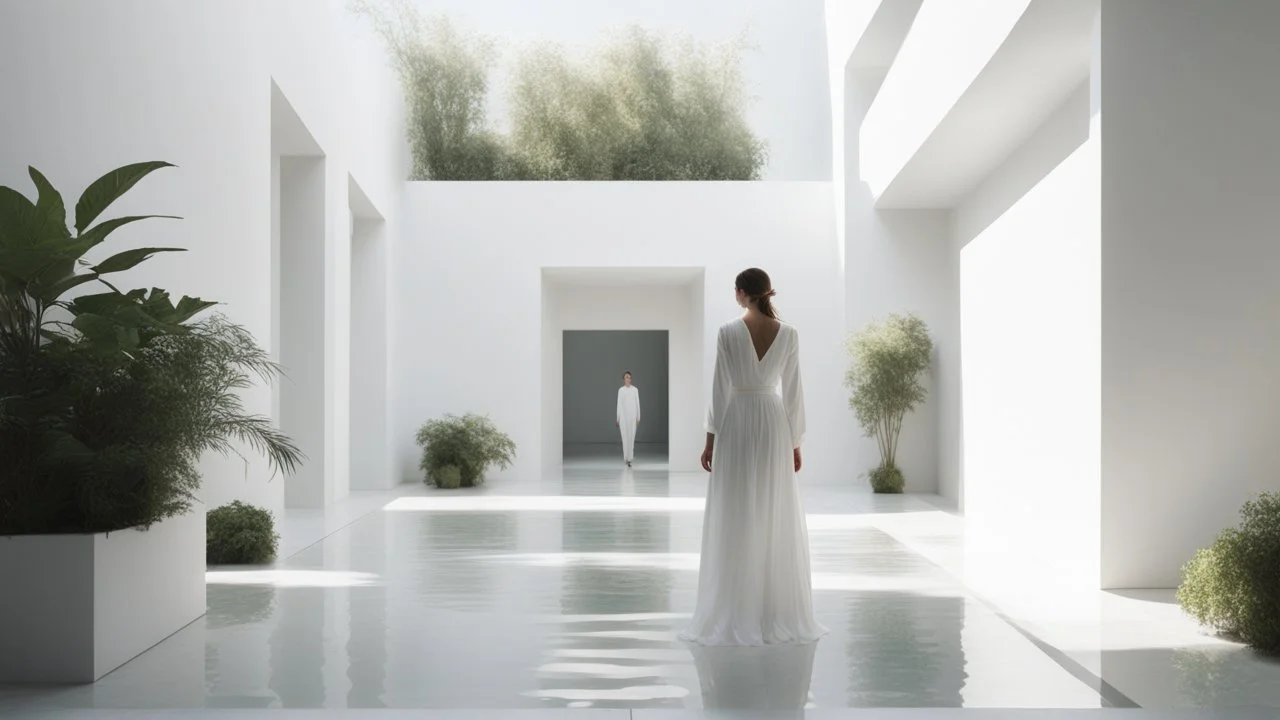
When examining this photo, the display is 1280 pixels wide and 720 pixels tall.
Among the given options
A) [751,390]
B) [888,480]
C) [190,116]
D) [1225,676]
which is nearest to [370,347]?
[888,480]

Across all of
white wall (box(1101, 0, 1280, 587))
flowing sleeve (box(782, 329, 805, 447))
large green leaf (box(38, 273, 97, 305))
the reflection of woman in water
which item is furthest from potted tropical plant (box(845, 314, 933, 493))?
large green leaf (box(38, 273, 97, 305))

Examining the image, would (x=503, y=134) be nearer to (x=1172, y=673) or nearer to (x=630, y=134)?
(x=630, y=134)

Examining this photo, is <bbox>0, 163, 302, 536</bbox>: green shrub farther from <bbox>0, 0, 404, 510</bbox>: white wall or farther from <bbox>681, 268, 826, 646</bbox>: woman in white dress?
<bbox>681, 268, 826, 646</bbox>: woman in white dress

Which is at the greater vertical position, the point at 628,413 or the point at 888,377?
the point at 888,377

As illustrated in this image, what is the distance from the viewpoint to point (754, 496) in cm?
559

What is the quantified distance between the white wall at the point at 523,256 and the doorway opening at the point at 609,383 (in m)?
11.8

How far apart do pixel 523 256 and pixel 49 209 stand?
12030mm

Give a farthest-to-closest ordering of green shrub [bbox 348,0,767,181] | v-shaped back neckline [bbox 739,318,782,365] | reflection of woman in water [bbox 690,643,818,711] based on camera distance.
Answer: green shrub [bbox 348,0,767,181] < v-shaped back neckline [bbox 739,318,782,365] < reflection of woman in water [bbox 690,643,818,711]

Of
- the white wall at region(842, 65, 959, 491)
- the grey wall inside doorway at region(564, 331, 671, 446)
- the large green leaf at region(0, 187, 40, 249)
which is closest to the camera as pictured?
the large green leaf at region(0, 187, 40, 249)

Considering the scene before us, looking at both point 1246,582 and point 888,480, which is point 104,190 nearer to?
point 1246,582

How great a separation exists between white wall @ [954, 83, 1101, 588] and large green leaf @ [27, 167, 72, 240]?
5.61 m

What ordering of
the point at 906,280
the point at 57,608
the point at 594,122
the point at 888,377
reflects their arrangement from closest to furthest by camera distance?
1. the point at 57,608
2. the point at 888,377
3. the point at 906,280
4. the point at 594,122

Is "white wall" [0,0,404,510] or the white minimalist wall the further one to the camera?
the white minimalist wall

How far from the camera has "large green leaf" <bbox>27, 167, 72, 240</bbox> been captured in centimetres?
461
